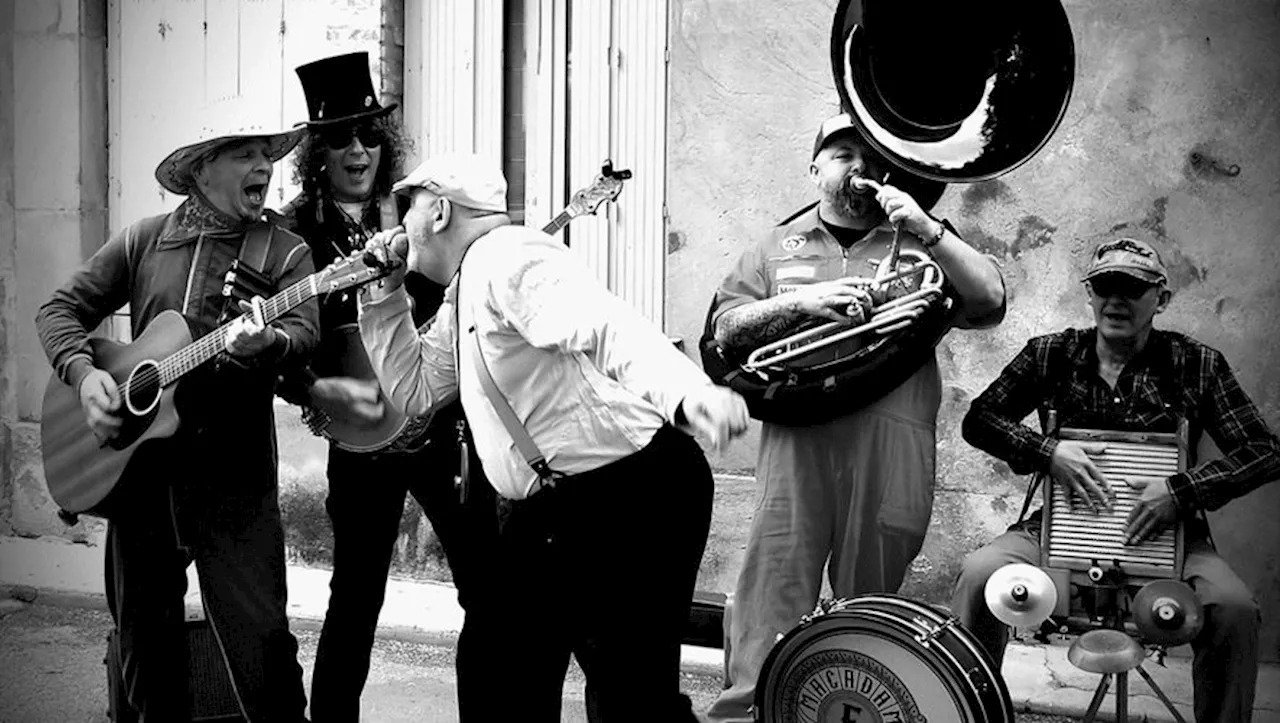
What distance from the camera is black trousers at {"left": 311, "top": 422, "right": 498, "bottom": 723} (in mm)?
4961

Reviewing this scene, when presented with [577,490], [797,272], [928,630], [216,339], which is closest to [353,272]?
[216,339]

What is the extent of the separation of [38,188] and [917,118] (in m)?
4.97

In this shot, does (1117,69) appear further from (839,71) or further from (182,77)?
(182,77)

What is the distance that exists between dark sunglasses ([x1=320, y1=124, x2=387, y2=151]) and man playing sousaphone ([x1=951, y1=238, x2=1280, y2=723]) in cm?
224

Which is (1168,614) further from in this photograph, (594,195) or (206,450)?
(206,450)

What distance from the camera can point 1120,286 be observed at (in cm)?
488

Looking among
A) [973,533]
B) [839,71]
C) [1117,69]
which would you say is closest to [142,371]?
[839,71]

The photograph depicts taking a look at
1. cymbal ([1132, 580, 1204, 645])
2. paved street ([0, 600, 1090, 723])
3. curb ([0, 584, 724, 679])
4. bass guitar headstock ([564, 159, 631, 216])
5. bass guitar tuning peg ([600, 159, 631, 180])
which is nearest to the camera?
cymbal ([1132, 580, 1204, 645])

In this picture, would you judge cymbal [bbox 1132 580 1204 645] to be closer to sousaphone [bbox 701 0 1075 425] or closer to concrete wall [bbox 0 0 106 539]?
sousaphone [bbox 701 0 1075 425]

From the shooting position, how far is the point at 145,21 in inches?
306

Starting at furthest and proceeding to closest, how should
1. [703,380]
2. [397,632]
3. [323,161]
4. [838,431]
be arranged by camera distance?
[397,632] → [323,161] → [838,431] → [703,380]

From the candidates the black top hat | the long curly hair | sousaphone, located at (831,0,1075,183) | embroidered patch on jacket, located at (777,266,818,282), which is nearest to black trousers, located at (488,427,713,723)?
embroidered patch on jacket, located at (777,266,818,282)

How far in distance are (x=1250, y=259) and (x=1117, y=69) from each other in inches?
34.2

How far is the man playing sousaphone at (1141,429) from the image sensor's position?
4.53 meters
